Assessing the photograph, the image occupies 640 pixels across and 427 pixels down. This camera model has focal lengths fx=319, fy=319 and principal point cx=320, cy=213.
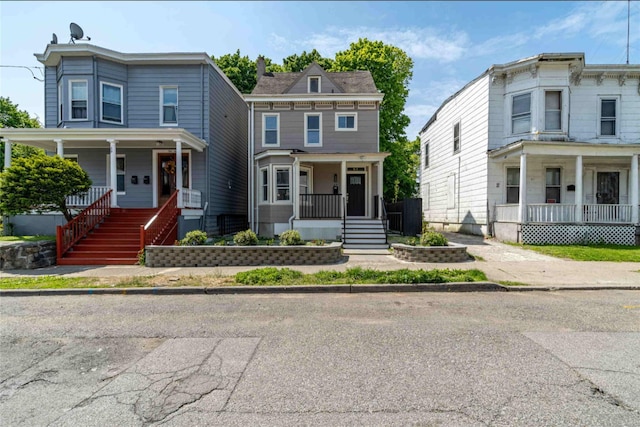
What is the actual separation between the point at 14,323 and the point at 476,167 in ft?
55.5

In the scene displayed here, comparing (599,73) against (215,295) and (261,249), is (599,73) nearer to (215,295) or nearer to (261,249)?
(261,249)

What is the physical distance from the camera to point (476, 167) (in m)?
15.7

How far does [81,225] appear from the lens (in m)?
10.4

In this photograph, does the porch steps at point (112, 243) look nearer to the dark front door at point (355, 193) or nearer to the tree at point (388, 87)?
the dark front door at point (355, 193)

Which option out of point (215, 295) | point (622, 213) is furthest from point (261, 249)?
point (622, 213)

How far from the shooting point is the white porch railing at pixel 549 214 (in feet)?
42.4

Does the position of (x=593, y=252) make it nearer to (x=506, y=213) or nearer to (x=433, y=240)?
(x=506, y=213)

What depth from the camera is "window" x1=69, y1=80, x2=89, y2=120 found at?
13828 millimetres

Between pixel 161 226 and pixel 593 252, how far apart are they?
574 inches

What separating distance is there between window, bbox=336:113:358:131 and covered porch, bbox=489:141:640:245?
6479 mm

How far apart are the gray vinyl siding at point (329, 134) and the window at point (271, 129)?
158 mm

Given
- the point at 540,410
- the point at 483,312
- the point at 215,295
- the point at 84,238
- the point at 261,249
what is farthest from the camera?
the point at 84,238

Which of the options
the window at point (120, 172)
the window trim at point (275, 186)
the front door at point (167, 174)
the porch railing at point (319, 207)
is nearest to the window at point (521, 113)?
the porch railing at point (319, 207)

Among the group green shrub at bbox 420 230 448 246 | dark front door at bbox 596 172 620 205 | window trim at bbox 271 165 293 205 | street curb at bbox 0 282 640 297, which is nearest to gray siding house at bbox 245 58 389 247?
window trim at bbox 271 165 293 205
